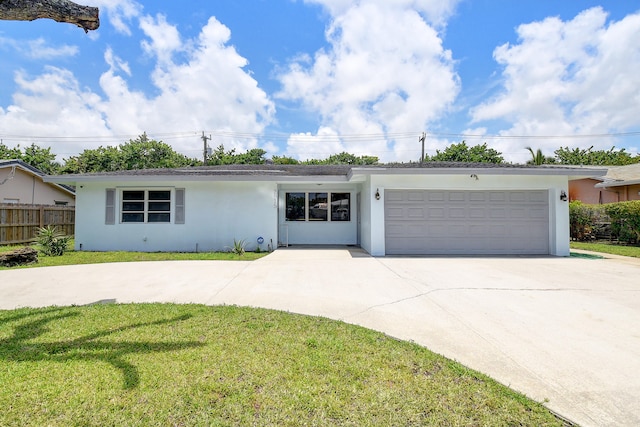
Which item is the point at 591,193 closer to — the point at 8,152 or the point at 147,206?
the point at 147,206

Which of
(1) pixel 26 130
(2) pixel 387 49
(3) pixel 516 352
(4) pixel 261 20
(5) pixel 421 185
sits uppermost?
(1) pixel 26 130

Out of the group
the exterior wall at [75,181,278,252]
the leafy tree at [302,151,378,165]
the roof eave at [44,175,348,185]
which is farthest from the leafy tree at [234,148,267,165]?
the roof eave at [44,175,348,185]

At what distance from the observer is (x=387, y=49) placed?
440 inches

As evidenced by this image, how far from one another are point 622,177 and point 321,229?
56.4ft

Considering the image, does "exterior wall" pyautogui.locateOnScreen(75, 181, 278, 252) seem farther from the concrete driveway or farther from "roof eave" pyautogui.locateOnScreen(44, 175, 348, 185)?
the concrete driveway

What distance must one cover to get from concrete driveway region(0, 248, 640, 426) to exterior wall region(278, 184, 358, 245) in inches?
139

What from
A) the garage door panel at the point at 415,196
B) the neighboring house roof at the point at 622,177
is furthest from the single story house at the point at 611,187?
the garage door panel at the point at 415,196

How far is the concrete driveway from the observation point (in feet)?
8.31

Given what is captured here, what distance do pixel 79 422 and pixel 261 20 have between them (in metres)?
11.7

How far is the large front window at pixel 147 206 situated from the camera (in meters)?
11.0

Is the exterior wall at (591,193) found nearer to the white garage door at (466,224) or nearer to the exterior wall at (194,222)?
the white garage door at (466,224)

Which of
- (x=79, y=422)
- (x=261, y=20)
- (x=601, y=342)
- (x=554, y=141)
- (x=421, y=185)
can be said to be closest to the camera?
(x=79, y=422)

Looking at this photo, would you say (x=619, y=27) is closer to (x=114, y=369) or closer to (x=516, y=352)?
(x=516, y=352)

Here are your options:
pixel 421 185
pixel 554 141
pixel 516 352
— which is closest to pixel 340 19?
pixel 421 185
